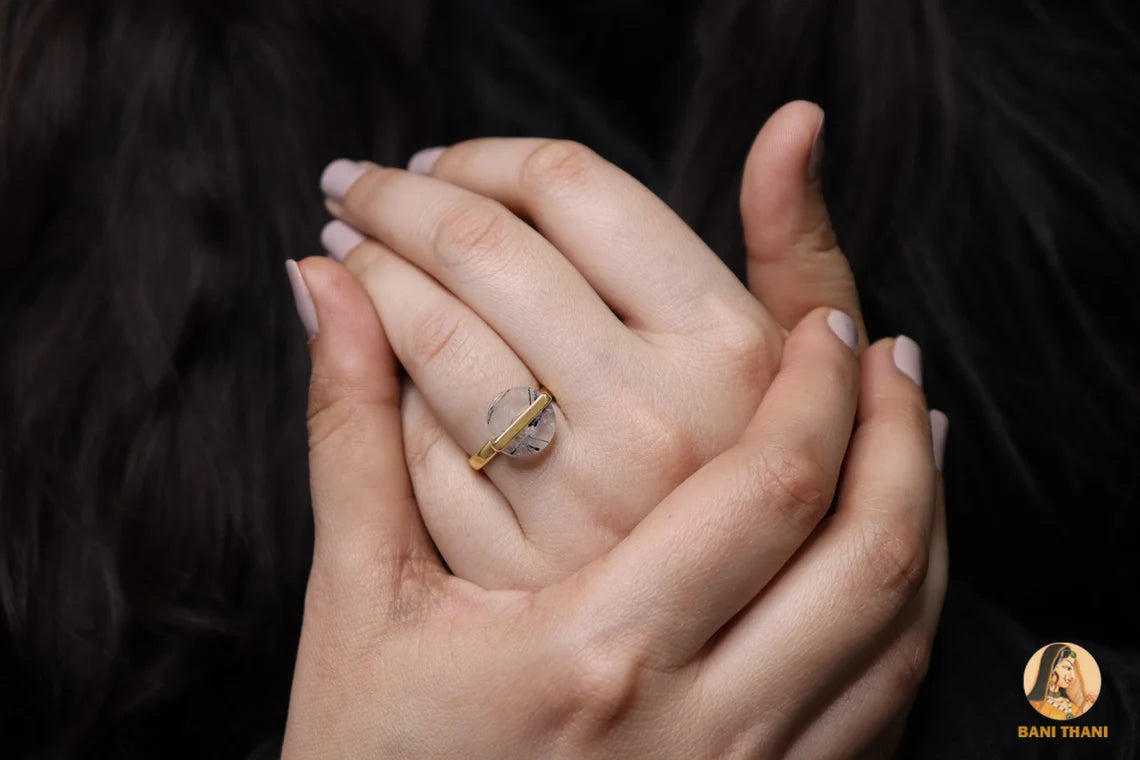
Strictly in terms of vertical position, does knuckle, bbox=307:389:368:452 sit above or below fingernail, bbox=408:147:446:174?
below

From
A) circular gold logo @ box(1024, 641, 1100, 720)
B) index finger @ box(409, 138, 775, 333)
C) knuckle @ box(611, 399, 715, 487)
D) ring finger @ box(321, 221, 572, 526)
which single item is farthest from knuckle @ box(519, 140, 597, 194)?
circular gold logo @ box(1024, 641, 1100, 720)

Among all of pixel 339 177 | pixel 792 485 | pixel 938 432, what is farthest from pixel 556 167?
pixel 938 432

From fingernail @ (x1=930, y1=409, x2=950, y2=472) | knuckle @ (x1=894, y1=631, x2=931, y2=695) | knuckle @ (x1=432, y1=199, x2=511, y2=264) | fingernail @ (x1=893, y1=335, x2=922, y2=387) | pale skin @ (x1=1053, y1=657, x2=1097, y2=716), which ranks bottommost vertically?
pale skin @ (x1=1053, y1=657, x2=1097, y2=716)

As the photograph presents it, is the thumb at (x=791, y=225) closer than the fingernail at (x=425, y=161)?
Yes

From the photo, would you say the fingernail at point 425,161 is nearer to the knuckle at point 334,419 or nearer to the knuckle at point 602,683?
the knuckle at point 334,419

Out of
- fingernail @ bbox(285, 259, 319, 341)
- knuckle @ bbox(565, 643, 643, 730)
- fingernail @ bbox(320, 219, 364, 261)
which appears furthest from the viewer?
fingernail @ bbox(320, 219, 364, 261)

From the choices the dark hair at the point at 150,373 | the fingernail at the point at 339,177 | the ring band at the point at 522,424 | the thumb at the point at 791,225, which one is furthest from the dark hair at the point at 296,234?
the ring band at the point at 522,424

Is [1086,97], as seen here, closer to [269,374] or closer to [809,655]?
[809,655]

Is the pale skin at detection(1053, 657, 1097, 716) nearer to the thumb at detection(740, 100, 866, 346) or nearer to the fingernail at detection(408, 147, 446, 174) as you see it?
the thumb at detection(740, 100, 866, 346)
